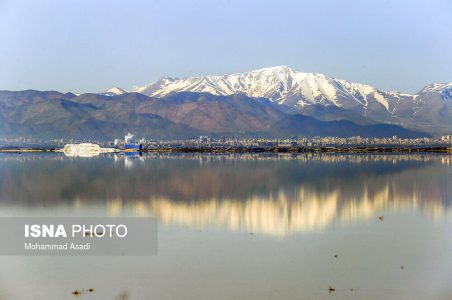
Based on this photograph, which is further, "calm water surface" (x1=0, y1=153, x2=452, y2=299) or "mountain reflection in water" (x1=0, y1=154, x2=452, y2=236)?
"mountain reflection in water" (x1=0, y1=154, x2=452, y2=236)
